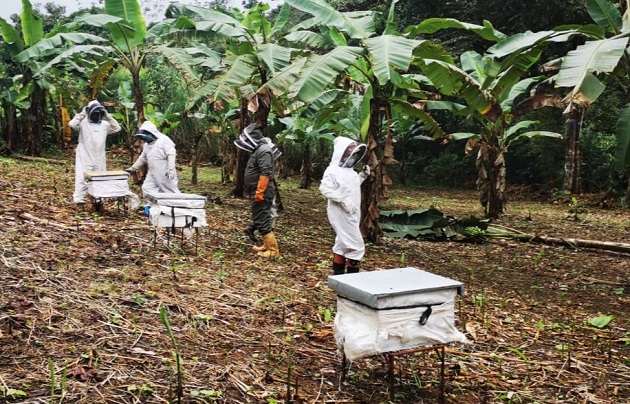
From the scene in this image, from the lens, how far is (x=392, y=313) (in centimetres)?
400

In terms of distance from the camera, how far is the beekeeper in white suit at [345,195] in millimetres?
6750

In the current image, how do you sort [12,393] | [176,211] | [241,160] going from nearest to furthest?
[12,393] → [176,211] → [241,160]

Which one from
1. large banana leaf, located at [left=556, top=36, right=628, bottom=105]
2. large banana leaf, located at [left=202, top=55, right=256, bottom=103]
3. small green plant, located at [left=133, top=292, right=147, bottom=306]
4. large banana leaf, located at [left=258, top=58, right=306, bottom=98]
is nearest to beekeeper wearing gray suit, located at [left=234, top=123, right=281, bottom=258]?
large banana leaf, located at [left=258, top=58, right=306, bottom=98]

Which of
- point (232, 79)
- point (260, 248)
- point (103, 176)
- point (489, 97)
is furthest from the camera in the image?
point (232, 79)

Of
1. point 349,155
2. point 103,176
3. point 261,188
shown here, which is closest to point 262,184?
point 261,188

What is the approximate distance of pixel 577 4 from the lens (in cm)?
1755

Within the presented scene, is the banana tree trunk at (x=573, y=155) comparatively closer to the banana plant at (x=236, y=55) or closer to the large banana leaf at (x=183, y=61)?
the banana plant at (x=236, y=55)

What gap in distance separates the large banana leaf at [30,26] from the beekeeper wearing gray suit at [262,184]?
835cm

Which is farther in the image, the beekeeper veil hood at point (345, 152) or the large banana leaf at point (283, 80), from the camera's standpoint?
the large banana leaf at point (283, 80)

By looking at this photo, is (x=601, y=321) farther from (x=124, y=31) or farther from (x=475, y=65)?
(x=124, y=31)

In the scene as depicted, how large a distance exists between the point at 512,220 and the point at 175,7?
880cm

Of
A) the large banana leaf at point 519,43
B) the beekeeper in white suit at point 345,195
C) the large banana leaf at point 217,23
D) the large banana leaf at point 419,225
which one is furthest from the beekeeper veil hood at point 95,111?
the large banana leaf at point 519,43

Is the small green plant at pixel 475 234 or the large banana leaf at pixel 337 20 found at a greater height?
the large banana leaf at pixel 337 20

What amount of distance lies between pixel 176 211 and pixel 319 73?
8.42 ft
